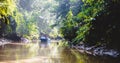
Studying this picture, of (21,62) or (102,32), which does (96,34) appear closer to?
(102,32)

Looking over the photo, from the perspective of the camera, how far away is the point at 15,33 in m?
65.8

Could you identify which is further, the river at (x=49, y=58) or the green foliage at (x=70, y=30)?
the green foliage at (x=70, y=30)

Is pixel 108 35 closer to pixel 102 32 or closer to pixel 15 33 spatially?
pixel 102 32

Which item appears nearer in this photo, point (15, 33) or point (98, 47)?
point (98, 47)

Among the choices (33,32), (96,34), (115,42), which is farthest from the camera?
(33,32)

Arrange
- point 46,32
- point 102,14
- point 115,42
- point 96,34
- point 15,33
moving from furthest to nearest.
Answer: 1. point 46,32
2. point 15,33
3. point 96,34
4. point 102,14
5. point 115,42

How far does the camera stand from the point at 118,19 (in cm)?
2545

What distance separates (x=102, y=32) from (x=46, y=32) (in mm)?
77591

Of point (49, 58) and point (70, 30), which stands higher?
point (70, 30)

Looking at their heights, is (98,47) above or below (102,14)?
below

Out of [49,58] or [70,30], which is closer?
[49,58]

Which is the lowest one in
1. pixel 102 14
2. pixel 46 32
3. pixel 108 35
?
pixel 46 32

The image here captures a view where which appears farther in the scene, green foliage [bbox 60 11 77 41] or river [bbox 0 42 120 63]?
green foliage [bbox 60 11 77 41]

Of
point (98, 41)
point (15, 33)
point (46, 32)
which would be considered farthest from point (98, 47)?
point (46, 32)
